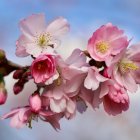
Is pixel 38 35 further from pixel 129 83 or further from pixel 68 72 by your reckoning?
pixel 129 83

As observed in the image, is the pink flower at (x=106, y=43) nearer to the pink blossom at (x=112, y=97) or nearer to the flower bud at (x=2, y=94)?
the pink blossom at (x=112, y=97)

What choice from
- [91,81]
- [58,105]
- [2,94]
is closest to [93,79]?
[91,81]

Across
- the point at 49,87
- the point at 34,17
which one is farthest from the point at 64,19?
the point at 49,87

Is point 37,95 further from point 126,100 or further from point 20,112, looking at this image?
point 126,100

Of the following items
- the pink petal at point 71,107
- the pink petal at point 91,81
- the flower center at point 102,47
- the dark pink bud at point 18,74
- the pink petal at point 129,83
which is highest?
the flower center at point 102,47

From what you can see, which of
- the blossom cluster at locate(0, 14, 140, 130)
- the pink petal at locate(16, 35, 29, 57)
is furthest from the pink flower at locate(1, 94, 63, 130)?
the pink petal at locate(16, 35, 29, 57)

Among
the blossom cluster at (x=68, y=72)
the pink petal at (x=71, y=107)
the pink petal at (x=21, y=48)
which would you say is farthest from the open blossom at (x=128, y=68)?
the pink petal at (x=21, y=48)
